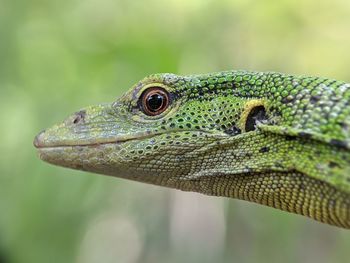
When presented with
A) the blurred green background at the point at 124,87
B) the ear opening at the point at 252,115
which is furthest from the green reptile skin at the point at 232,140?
the blurred green background at the point at 124,87

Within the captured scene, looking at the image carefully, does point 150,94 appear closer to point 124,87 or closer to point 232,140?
point 232,140

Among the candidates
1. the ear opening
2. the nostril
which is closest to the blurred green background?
the nostril

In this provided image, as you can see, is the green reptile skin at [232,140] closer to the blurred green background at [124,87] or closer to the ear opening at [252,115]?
the ear opening at [252,115]

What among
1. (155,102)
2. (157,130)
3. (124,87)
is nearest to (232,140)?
(157,130)

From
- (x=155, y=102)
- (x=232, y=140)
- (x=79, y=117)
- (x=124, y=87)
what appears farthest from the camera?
(x=124, y=87)

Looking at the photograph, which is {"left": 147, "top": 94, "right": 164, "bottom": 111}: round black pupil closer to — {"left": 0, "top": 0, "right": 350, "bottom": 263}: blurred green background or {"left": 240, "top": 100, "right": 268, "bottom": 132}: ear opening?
{"left": 240, "top": 100, "right": 268, "bottom": 132}: ear opening

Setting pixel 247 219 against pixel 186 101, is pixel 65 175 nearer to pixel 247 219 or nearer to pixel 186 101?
pixel 247 219

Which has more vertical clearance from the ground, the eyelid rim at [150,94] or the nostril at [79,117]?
the eyelid rim at [150,94]
